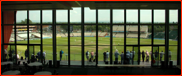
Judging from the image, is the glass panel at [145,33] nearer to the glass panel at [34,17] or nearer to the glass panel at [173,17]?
the glass panel at [173,17]

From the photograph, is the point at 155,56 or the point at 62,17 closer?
the point at 62,17

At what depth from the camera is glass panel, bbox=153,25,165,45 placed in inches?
429

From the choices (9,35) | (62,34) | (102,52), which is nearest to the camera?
(62,34)

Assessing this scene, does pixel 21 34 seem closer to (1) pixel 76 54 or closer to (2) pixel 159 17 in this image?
(1) pixel 76 54

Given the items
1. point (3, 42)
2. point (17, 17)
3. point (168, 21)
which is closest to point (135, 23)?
point (168, 21)

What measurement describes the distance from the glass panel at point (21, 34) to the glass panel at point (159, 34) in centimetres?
973

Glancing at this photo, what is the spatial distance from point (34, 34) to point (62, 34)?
217 cm

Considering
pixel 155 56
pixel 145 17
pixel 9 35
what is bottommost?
pixel 155 56

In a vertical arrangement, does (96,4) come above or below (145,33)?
above

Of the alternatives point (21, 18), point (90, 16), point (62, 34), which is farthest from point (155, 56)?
point (21, 18)

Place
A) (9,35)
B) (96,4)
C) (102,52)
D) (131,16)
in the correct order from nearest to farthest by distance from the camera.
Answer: (96,4) → (131,16) → (102,52) → (9,35)

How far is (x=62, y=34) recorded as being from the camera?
11.1m

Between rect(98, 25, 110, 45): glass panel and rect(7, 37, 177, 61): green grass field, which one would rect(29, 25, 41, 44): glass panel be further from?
rect(98, 25, 110, 45): glass panel

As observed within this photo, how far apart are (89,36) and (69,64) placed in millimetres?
Result: 2641
